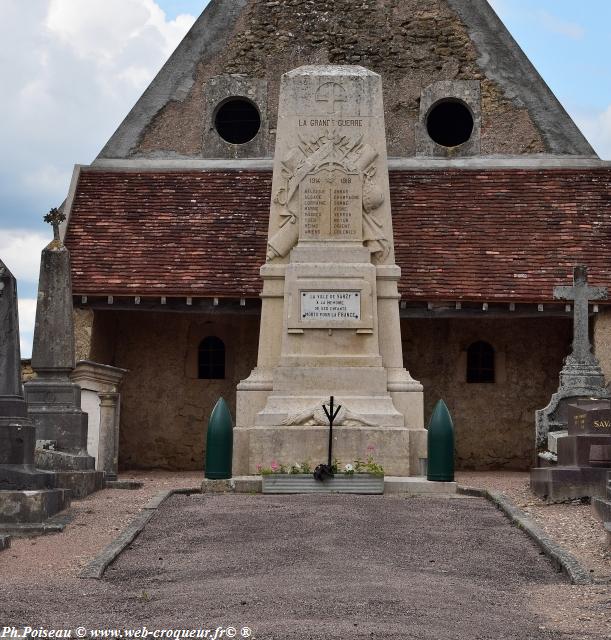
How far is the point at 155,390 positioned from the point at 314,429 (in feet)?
23.0

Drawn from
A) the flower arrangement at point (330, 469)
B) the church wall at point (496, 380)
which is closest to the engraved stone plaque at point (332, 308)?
the flower arrangement at point (330, 469)

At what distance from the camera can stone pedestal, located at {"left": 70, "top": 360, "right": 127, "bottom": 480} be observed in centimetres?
1711

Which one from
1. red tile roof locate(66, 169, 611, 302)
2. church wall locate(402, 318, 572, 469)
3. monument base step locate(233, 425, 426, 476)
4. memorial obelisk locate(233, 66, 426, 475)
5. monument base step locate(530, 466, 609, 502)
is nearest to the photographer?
monument base step locate(530, 466, 609, 502)

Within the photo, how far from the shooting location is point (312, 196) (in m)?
15.2

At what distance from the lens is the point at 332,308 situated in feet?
49.1

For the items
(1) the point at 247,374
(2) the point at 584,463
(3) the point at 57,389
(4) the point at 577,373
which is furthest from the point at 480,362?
(3) the point at 57,389

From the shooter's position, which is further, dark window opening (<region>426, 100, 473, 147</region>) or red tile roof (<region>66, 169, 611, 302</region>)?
dark window opening (<region>426, 100, 473, 147</region>)

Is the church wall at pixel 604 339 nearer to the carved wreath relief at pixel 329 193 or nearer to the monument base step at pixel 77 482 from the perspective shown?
the carved wreath relief at pixel 329 193

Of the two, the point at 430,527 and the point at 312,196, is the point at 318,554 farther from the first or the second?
the point at 312,196

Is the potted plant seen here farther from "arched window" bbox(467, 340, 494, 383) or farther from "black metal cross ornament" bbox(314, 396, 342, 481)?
"arched window" bbox(467, 340, 494, 383)

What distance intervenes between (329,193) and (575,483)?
490 cm

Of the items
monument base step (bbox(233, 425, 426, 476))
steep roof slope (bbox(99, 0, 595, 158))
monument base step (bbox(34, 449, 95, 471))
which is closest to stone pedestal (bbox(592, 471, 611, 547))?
monument base step (bbox(233, 425, 426, 476))

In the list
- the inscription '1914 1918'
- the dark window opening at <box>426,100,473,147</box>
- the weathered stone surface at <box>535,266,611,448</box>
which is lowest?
the weathered stone surface at <box>535,266,611,448</box>

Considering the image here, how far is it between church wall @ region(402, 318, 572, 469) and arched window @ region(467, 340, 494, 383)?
15 centimetres
